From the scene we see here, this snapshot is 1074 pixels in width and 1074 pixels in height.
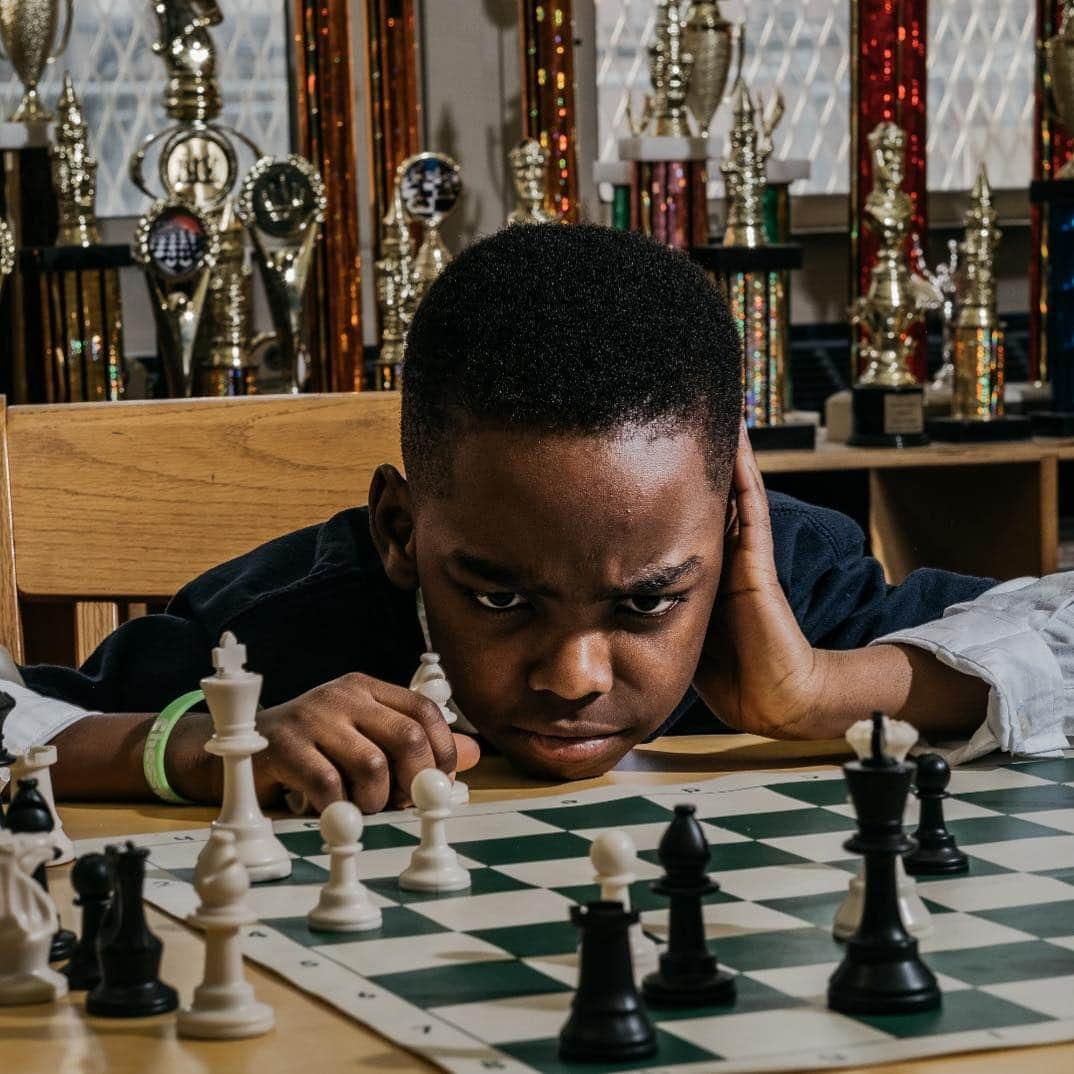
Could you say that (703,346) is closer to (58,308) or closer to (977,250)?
(58,308)

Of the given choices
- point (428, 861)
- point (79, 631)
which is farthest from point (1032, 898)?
point (79, 631)

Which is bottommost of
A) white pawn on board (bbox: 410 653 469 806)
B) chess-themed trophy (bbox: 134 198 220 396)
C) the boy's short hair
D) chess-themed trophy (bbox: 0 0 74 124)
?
white pawn on board (bbox: 410 653 469 806)

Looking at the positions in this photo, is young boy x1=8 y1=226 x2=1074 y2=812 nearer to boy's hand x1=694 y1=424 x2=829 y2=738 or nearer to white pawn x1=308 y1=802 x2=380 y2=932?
boy's hand x1=694 y1=424 x2=829 y2=738

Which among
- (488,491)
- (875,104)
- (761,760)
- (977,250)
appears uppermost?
(875,104)

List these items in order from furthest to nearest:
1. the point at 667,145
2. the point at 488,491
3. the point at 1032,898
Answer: the point at 667,145 < the point at 488,491 < the point at 1032,898

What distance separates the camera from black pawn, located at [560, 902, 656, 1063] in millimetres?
755

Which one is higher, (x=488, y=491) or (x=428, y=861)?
(x=488, y=491)

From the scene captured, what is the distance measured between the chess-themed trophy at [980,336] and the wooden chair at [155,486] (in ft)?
4.44

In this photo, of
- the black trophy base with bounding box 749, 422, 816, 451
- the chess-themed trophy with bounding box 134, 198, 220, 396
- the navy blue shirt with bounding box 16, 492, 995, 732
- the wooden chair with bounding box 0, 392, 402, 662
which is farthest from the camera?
the black trophy base with bounding box 749, 422, 816, 451

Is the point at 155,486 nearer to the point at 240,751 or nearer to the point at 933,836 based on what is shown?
the point at 240,751

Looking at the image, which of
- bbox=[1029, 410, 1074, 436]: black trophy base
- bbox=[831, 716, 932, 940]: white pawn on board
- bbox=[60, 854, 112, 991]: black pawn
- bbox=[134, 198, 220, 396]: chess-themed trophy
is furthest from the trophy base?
bbox=[60, 854, 112, 991]: black pawn

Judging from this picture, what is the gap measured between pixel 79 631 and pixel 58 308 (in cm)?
86

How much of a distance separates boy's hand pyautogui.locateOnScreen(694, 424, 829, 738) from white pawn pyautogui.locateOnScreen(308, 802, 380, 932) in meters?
0.49

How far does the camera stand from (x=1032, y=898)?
98 cm
